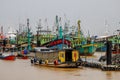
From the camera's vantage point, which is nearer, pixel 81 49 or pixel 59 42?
pixel 59 42

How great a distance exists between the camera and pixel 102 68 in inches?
1227

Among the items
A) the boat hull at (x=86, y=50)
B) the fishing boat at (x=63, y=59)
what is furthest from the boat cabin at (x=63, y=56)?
the boat hull at (x=86, y=50)

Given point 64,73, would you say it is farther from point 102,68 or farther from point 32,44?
point 32,44

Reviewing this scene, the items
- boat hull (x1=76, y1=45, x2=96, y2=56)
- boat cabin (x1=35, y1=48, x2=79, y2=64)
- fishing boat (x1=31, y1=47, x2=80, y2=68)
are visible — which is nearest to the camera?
fishing boat (x1=31, y1=47, x2=80, y2=68)

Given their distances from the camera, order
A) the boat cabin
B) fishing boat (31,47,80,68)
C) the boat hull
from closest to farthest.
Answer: fishing boat (31,47,80,68)
the boat cabin
the boat hull

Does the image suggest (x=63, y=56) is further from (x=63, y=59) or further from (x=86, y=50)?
(x=86, y=50)

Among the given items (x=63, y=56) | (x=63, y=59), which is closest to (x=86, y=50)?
(x=63, y=59)

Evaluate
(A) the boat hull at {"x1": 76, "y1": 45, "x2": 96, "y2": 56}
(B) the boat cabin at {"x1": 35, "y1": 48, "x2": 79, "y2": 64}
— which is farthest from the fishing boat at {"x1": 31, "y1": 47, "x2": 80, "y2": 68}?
(A) the boat hull at {"x1": 76, "y1": 45, "x2": 96, "y2": 56}

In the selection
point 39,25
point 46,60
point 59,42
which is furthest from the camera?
point 39,25

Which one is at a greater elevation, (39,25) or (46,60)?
(39,25)

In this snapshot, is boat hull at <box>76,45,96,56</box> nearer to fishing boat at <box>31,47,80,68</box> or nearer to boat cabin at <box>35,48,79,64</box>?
boat cabin at <box>35,48,79,64</box>

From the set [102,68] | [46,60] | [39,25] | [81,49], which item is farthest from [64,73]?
[39,25]

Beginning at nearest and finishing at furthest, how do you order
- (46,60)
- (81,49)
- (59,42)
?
(46,60) → (59,42) → (81,49)

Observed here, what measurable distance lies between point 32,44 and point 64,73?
51084 mm
